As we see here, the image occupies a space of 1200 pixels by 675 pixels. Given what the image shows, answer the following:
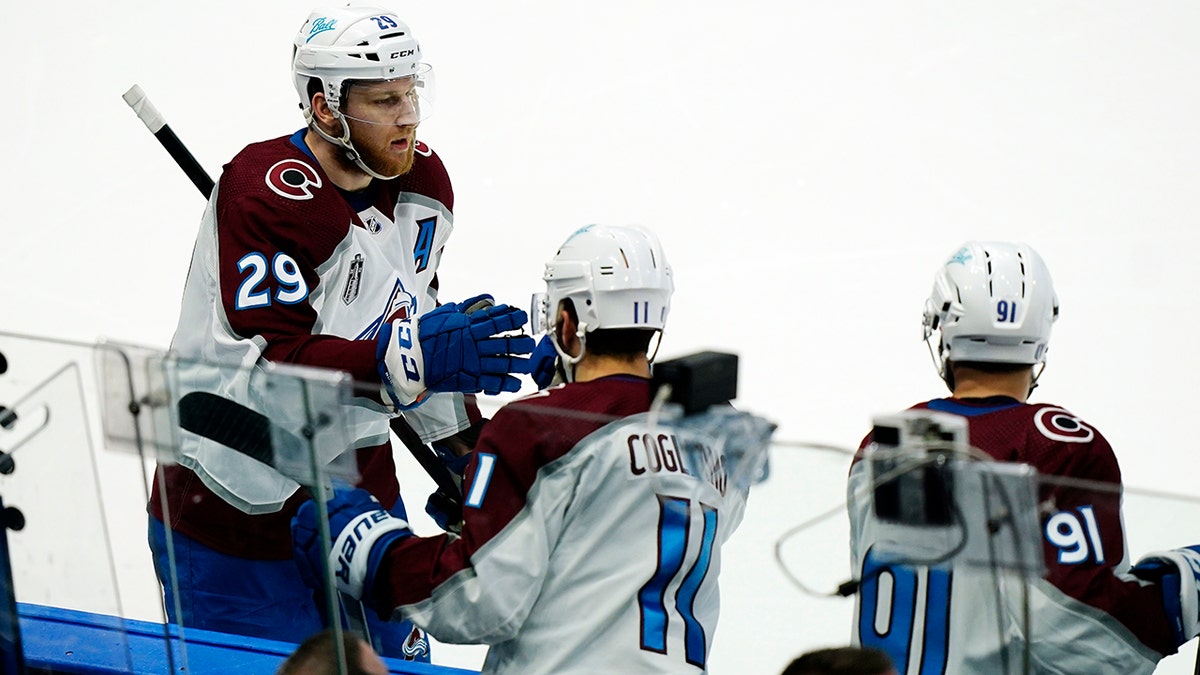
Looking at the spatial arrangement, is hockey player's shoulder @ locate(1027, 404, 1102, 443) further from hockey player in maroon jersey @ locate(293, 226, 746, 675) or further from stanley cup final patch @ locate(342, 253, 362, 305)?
stanley cup final patch @ locate(342, 253, 362, 305)

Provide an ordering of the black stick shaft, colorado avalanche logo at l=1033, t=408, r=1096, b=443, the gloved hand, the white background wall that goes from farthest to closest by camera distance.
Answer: the white background wall, the black stick shaft, the gloved hand, colorado avalanche logo at l=1033, t=408, r=1096, b=443

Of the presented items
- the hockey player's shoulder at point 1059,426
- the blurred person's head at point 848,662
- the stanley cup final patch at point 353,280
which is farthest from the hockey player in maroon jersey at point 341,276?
the hockey player's shoulder at point 1059,426

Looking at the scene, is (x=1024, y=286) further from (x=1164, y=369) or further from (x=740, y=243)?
(x=740, y=243)

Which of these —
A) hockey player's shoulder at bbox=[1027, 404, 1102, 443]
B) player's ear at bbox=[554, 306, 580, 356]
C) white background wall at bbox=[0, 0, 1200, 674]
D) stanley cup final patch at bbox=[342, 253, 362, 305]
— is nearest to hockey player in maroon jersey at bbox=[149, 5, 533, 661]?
stanley cup final patch at bbox=[342, 253, 362, 305]

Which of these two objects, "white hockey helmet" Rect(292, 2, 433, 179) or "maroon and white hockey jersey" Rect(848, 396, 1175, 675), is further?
"white hockey helmet" Rect(292, 2, 433, 179)

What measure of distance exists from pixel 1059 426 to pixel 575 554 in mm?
626

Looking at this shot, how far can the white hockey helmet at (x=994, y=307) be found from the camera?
2.23 metres

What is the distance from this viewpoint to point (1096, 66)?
483 cm

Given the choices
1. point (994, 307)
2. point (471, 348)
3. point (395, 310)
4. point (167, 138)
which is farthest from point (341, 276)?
point (994, 307)

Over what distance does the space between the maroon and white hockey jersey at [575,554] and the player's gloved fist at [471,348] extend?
1.79 feet

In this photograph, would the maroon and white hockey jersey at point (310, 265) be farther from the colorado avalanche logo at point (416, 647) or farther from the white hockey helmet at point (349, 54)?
the colorado avalanche logo at point (416, 647)

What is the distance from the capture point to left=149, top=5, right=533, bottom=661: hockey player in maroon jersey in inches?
87.1

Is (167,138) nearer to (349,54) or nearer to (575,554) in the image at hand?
(349,54)

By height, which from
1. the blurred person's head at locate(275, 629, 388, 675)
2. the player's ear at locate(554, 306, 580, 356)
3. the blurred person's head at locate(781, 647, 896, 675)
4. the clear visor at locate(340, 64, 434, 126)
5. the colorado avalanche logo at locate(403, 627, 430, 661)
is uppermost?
the clear visor at locate(340, 64, 434, 126)
